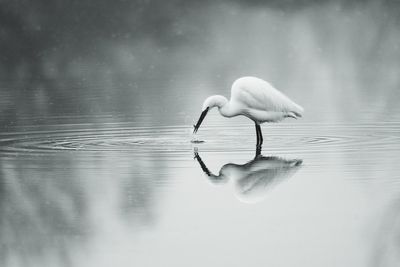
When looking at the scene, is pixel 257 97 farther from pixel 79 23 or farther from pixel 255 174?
pixel 79 23

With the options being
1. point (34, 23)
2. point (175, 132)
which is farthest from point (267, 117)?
point (34, 23)

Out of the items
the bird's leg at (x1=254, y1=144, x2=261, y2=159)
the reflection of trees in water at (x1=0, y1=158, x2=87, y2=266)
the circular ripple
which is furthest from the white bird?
the reflection of trees in water at (x1=0, y1=158, x2=87, y2=266)

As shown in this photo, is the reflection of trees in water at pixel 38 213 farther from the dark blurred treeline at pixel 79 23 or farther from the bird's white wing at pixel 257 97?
the dark blurred treeline at pixel 79 23

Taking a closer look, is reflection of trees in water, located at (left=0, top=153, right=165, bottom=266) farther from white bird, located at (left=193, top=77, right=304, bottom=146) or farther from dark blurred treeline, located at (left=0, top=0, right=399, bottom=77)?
dark blurred treeline, located at (left=0, top=0, right=399, bottom=77)

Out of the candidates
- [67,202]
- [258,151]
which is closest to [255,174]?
[258,151]

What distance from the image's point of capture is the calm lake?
9.45 m

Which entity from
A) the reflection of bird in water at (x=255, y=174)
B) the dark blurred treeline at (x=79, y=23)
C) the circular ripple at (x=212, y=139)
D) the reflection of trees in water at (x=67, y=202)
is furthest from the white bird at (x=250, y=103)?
the dark blurred treeline at (x=79, y=23)

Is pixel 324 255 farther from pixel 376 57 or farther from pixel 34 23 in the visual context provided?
pixel 34 23

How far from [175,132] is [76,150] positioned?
2.52 metres

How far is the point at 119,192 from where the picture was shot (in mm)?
11844

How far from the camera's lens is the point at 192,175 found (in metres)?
13.0

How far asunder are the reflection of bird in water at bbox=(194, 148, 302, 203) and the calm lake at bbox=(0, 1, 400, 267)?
1.0 inches

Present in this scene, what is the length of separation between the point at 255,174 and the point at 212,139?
3.85 m

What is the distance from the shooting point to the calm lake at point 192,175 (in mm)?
9445
